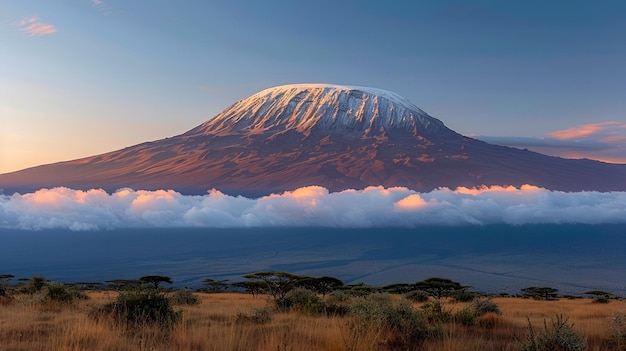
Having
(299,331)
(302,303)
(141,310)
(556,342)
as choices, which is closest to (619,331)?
(556,342)

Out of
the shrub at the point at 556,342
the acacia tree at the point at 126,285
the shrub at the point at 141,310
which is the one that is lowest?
the acacia tree at the point at 126,285

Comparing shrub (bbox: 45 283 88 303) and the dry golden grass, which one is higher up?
the dry golden grass

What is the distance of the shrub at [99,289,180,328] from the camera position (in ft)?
27.5

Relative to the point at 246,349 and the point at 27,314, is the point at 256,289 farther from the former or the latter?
the point at 246,349

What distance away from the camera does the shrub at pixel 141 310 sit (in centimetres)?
839

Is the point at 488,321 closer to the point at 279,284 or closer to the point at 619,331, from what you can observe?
the point at 619,331

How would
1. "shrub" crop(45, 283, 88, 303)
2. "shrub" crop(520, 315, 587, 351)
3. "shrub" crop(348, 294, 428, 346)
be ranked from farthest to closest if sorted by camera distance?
"shrub" crop(45, 283, 88, 303)
"shrub" crop(348, 294, 428, 346)
"shrub" crop(520, 315, 587, 351)

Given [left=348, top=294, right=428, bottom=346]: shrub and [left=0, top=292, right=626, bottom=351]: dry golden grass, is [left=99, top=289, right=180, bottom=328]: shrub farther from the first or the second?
[left=348, top=294, right=428, bottom=346]: shrub

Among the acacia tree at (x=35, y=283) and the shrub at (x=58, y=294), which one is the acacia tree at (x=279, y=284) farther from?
the acacia tree at (x=35, y=283)

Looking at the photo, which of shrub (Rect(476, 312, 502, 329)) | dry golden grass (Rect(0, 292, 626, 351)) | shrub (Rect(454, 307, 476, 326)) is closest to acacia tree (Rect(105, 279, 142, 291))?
dry golden grass (Rect(0, 292, 626, 351))

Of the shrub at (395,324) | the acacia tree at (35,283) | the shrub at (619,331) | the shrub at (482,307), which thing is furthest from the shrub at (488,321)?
the acacia tree at (35,283)

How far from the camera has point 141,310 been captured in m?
8.96

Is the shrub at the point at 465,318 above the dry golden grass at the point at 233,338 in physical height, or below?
below

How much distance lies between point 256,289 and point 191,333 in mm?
55771
